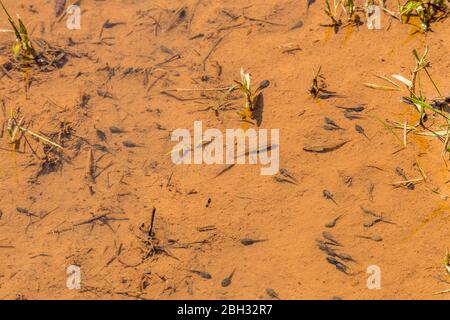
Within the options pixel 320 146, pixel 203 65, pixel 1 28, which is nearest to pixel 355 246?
pixel 320 146

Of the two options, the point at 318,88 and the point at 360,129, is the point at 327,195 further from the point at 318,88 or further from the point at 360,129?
the point at 318,88

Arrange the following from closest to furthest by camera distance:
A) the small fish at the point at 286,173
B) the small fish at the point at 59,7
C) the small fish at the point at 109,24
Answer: the small fish at the point at 286,173 < the small fish at the point at 109,24 < the small fish at the point at 59,7

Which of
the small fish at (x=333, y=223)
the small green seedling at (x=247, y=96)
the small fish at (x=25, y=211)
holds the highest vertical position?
the small green seedling at (x=247, y=96)

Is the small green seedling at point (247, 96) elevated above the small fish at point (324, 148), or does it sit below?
above

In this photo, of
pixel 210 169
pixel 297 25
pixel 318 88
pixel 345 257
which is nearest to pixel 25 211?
pixel 210 169

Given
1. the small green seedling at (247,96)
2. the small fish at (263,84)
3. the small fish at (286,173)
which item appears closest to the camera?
the small fish at (286,173)

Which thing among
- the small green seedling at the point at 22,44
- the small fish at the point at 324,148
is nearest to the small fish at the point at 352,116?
the small fish at the point at 324,148

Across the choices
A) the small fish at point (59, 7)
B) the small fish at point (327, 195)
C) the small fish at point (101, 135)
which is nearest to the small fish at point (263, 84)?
the small fish at point (327, 195)

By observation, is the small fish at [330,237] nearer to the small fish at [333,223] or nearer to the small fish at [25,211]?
the small fish at [333,223]

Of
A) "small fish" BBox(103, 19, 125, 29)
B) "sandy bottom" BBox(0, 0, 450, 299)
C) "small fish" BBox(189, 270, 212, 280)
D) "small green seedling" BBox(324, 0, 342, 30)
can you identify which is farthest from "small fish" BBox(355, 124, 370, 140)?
"small fish" BBox(103, 19, 125, 29)

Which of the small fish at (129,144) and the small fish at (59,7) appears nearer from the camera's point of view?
the small fish at (129,144)
